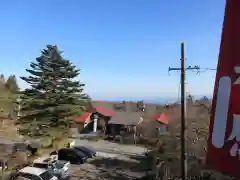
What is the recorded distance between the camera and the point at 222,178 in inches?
555

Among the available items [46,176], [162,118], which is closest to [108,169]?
[46,176]

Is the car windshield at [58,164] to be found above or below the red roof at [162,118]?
below

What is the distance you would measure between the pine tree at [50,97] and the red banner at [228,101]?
26241 mm

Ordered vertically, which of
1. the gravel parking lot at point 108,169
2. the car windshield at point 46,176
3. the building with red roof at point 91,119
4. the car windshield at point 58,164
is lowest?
the gravel parking lot at point 108,169

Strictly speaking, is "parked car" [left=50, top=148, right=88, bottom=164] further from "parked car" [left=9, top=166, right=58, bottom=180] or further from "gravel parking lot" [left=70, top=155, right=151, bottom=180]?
"parked car" [left=9, top=166, right=58, bottom=180]

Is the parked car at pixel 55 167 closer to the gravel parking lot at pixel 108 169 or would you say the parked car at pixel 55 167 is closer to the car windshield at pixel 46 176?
the gravel parking lot at pixel 108 169

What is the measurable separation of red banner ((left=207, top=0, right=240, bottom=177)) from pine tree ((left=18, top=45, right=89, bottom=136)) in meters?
26.2

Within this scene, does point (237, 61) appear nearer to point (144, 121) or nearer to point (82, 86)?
point (82, 86)

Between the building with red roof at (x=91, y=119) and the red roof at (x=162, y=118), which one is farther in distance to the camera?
the building with red roof at (x=91, y=119)

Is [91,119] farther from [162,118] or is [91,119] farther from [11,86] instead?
[11,86]

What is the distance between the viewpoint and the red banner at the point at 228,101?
14.8 ft

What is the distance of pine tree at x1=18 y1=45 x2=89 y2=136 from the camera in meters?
30.3

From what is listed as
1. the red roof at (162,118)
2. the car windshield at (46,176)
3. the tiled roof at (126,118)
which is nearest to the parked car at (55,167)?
the car windshield at (46,176)

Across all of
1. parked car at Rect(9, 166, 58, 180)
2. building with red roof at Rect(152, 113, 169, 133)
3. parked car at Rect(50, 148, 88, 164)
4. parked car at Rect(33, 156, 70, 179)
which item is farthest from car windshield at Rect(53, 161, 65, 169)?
building with red roof at Rect(152, 113, 169, 133)
